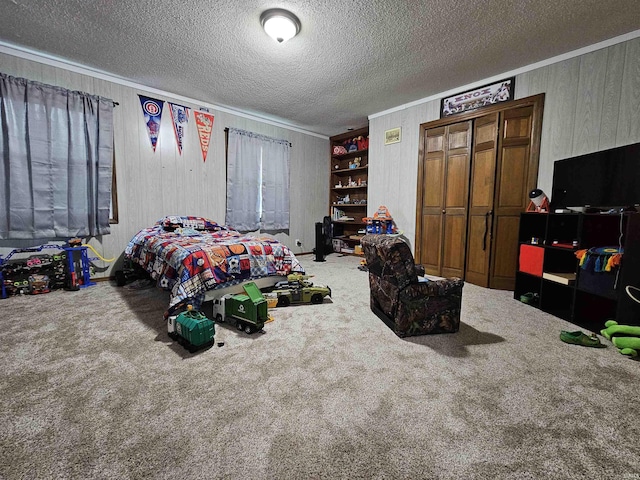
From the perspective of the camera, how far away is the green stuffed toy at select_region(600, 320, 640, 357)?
191 cm

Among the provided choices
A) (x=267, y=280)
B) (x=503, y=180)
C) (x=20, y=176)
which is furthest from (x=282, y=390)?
(x=20, y=176)

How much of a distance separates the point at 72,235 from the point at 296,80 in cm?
356

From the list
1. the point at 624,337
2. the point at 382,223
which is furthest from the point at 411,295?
the point at 382,223

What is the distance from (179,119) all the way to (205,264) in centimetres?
307

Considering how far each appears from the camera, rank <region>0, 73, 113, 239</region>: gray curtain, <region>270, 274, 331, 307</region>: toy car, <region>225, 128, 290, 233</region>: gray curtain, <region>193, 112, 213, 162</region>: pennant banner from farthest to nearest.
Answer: <region>225, 128, 290, 233</region>: gray curtain
<region>193, 112, 213, 162</region>: pennant banner
<region>0, 73, 113, 239</region>: gray curtain
<region>270, 274, 331, 307</region>: toy car

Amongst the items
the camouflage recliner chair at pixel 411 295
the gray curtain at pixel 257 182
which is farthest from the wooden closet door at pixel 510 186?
the gray curtain at pixel 257 182

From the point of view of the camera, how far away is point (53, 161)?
336cm

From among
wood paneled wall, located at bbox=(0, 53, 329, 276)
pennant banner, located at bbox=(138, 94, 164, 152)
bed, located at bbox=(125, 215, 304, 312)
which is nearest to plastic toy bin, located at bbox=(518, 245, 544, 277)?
bed, located at bbox=(125, 215, 304, 312)

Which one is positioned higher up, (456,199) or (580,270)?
(456,199)

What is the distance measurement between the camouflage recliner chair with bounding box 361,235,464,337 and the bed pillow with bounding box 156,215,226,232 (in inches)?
114

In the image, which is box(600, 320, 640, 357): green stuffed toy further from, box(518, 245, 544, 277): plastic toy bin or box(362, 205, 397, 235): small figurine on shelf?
box(362, 205, 397, 235): small figurine on shelf

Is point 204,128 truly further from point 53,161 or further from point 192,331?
point 192,331

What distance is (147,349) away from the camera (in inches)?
76.7

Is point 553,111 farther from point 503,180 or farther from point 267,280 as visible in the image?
point 267,280
